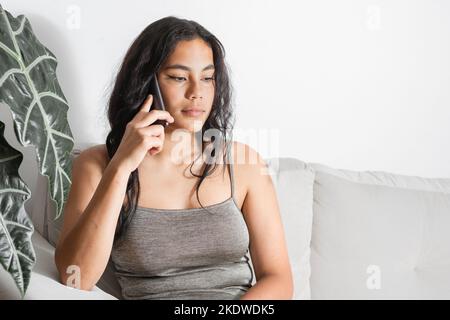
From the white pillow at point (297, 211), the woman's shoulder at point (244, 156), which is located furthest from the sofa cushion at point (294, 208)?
the woman's shoulder at point (244, 156)

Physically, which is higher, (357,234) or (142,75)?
(142,75)

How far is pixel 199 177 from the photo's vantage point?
4.96 feet

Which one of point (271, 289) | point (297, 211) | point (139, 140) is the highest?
point (139, 140)

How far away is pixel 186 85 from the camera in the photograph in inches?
57.0

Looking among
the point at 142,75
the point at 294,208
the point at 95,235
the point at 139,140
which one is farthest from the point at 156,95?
the point at 294,208

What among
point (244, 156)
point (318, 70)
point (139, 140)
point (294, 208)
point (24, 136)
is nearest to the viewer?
point (24, 136)

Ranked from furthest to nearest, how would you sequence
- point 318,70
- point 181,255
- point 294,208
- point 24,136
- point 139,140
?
point 318,70, point 294,208, point 181,255, point 139,140, point 24,136

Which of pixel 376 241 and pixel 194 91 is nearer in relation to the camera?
pixel 194 91

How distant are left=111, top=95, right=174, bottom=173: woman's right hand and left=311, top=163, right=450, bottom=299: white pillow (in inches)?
22.8

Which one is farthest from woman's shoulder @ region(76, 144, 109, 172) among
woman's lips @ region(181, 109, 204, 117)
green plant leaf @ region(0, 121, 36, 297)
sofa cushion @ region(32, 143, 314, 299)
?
green plant leaf @ region(0, 121, 36, 297)

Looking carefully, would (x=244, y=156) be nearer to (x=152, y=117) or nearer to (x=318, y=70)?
(x=152, y=117)

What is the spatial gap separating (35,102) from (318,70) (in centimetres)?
104

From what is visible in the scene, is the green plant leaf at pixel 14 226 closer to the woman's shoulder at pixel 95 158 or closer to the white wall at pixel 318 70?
the woman's shoulder at pixel 95 158
